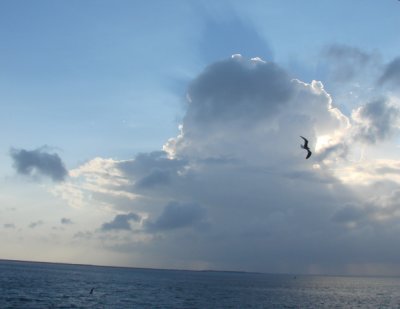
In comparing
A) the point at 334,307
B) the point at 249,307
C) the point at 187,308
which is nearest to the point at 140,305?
the point at 187,308

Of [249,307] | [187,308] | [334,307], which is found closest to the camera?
[187,308]

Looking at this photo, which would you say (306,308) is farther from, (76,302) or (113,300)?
(76,302)

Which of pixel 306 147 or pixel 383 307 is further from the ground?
pixel 306 147

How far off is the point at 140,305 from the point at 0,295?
106 ft

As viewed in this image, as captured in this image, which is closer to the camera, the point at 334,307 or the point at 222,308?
the point at 222,308

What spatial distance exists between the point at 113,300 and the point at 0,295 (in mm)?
25485

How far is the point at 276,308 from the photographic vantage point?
110188 mm

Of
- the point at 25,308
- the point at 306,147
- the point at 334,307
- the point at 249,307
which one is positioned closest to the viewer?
the point at 306,147

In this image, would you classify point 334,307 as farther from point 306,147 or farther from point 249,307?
point 306,147

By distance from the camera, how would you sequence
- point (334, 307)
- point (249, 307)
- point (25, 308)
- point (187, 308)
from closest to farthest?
point (25, 308) → point (187, 308) → point (249, 307) → point (334, 307)

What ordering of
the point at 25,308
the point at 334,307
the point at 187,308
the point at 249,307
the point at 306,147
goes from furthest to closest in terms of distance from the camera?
the point at 334,307
the point at 249,307
the point at 187,308
the point at 25,308
the point at 306,147

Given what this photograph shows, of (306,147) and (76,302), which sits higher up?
(306,147)

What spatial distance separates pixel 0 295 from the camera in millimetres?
104438

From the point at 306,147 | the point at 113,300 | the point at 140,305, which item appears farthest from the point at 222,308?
the point at 306,147
